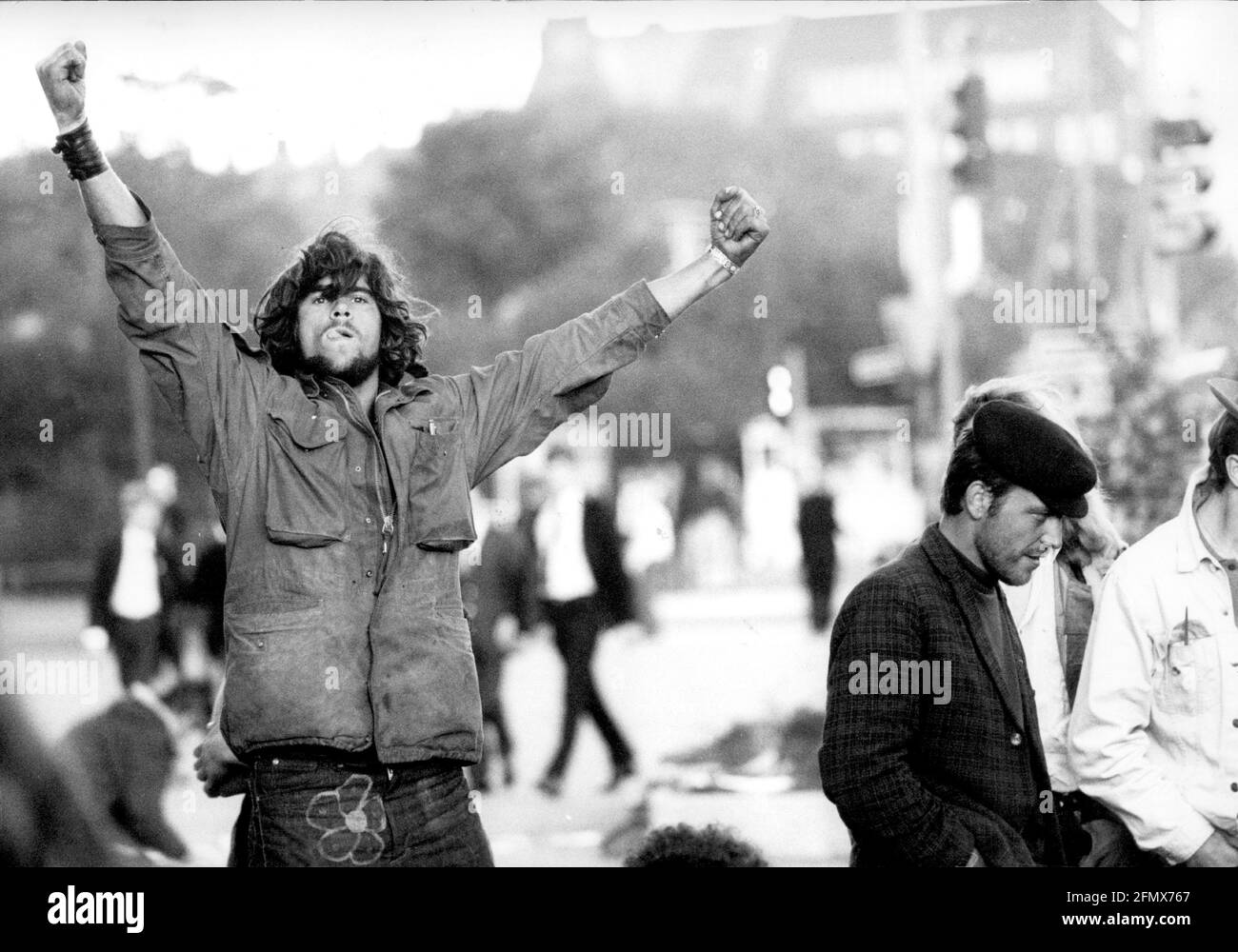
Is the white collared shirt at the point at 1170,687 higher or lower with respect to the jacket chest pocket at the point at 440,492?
lower

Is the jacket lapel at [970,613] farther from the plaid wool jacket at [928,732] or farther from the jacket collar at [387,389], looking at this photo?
the jacket collar at [387,389]

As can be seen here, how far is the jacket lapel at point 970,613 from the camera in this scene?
3.24 meters

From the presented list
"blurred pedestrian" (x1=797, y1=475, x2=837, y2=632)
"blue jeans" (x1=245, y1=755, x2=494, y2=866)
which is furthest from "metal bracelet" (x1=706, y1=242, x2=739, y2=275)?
A: "blurred pedestrian" (x1=797, y1=475, x2=837, y2=632)

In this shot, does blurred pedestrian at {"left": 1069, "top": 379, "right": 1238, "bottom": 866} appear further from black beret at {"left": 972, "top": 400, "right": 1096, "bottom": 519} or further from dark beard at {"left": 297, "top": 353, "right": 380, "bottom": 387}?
dark beard at {"left": 297, "top": 353, "right": 380, "bottom": 387}

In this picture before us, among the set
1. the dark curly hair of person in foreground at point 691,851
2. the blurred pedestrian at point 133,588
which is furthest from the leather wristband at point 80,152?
the dark curly hair of person in foreground at point 691,851

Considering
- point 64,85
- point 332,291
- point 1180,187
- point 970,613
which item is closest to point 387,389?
point 332,291

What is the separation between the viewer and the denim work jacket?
3.18m

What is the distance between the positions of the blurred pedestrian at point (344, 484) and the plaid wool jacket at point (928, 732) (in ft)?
2.53

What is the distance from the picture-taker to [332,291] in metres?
3.46
